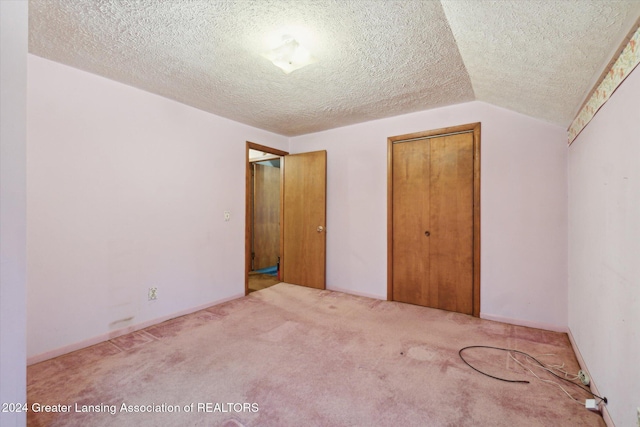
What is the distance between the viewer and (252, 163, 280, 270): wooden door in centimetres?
564

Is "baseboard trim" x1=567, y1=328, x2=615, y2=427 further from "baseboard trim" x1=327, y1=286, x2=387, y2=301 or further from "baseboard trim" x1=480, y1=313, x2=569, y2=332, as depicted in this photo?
"baseboard trim" x1=327, y1=286, x2=387, y2=301

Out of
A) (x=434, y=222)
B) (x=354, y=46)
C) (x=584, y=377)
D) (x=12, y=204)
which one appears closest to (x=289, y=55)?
(x=354, y=46)

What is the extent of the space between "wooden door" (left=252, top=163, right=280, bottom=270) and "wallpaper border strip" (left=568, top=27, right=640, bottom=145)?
189 inches

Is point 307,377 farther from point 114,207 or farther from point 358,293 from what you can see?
point 114,207

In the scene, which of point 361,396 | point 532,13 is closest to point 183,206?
point 361,396

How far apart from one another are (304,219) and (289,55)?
8.83 ft

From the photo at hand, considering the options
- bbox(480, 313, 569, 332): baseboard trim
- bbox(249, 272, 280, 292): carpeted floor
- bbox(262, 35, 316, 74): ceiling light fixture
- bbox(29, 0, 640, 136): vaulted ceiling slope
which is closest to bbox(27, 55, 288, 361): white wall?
bbox(29, 0, 640, 136): vaulted ceiling slope

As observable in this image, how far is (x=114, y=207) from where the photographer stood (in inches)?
101

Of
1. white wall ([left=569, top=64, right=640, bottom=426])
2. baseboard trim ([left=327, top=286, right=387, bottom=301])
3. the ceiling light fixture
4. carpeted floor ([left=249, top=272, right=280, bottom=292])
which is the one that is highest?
the ceiling light fixture

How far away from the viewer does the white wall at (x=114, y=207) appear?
2.17 meters

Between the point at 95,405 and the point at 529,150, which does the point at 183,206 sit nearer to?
the point at 95,405

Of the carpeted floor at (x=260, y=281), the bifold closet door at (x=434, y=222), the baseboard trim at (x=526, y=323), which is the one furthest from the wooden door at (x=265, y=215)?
the baseboard trim at (x=526, y=323)

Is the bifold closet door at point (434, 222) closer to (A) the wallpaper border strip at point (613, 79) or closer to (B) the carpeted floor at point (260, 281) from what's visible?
(A) the wallpaper border strip at point (613, 79)

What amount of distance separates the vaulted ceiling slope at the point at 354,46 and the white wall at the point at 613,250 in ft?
1.13
